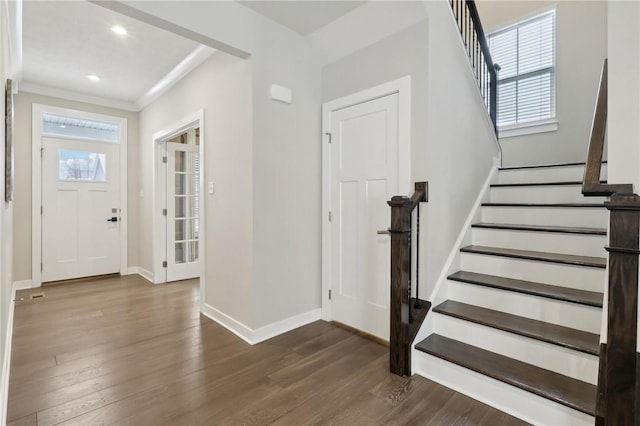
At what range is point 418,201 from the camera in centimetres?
226

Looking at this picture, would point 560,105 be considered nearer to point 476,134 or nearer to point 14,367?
point 476,134

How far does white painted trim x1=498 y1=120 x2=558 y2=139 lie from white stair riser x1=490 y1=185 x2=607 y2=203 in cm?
147

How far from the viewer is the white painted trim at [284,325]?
8.64ft

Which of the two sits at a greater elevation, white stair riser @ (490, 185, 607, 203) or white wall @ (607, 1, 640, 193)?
white wall @ (607, 1, 640, 193)

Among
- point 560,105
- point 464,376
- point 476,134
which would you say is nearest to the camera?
point 464,376

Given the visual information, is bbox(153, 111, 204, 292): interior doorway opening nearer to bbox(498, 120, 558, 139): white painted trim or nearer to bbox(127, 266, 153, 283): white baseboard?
bbox(127, 266, 153, 283): white baseboard

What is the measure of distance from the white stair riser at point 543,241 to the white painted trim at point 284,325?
1.61 metres

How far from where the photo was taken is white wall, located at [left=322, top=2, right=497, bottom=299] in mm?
2305

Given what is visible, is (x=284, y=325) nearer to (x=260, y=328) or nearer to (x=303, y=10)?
(x=260, y=328)

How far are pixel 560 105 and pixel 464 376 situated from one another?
3.70m

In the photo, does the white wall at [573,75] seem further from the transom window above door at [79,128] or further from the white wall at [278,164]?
the transom window above door at [79,128]

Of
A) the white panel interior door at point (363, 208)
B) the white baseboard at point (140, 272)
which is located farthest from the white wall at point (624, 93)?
the white baseboard at point (140, 272)

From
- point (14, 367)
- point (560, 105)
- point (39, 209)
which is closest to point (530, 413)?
point (14, 367)

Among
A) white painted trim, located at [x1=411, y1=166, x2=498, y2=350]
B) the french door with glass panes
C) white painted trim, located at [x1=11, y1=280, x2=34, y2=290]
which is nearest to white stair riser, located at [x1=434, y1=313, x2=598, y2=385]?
A: white painted trim, located at [x1=411, y1=166, x2=498, y2=350]
